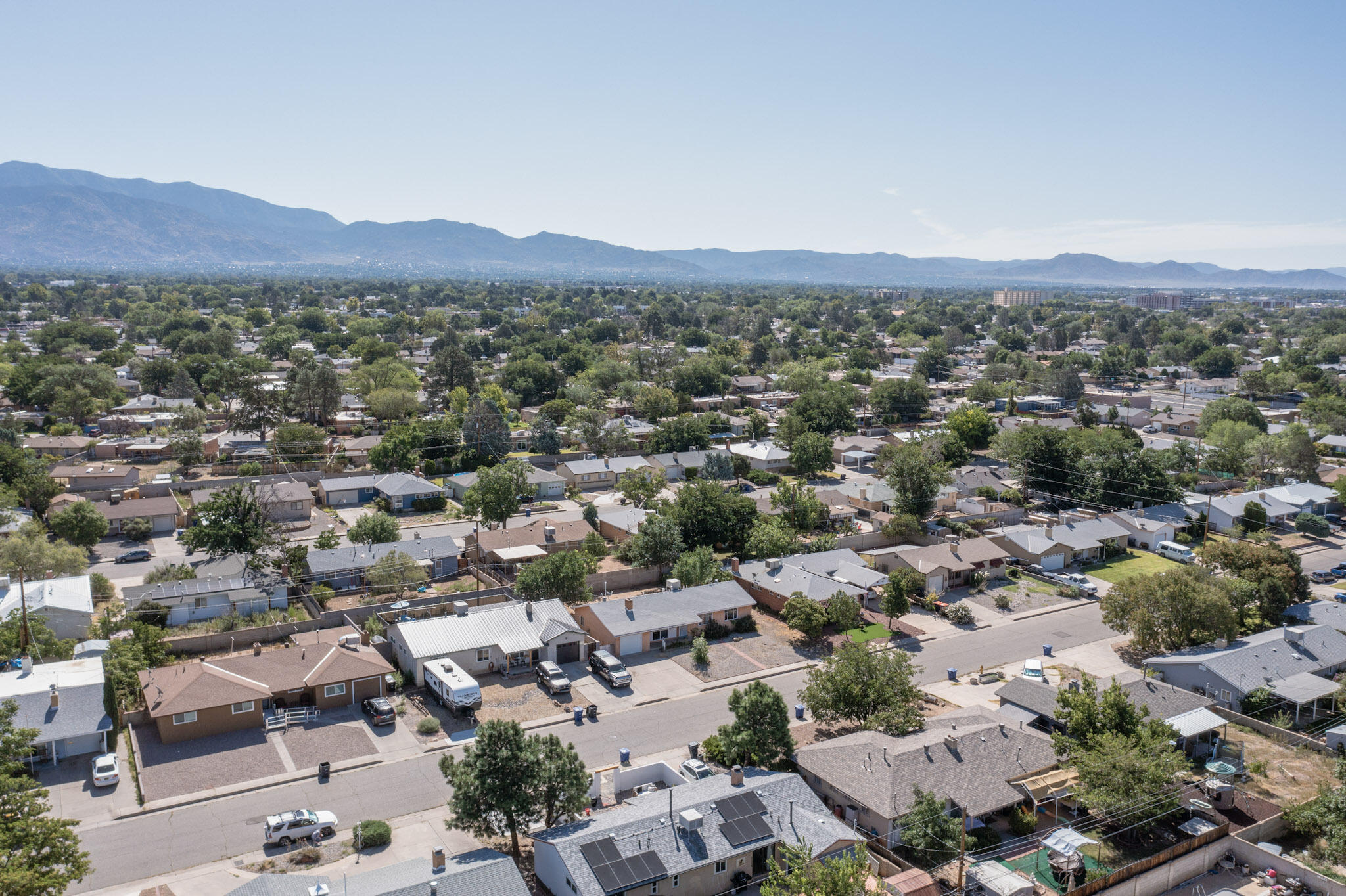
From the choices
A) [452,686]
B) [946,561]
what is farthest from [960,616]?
[452,686]

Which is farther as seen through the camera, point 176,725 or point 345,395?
point 345,395

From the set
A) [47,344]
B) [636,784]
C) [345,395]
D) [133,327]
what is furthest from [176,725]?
[133,327]

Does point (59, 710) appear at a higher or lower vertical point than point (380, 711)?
higher

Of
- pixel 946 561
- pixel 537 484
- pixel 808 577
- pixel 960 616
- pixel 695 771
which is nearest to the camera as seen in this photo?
pixel 695 771

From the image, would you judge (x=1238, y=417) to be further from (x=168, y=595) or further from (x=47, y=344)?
(x=47, y=344)

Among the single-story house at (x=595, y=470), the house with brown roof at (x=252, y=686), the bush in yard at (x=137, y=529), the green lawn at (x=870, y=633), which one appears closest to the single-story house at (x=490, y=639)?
the house with brown roof at (x=252, y=686)

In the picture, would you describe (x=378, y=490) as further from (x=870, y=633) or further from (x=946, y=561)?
(x=946, y=561)
